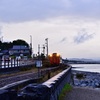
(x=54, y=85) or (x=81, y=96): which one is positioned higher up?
(x=54, y=85)

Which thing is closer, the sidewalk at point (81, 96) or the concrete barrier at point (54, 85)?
the concrete barrier at point (54, 85)

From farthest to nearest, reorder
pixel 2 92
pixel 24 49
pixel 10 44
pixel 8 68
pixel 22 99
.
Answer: pixel 10 44
pixel 24 49
pixel 8 68
pixel 22 99
pixel 2 92

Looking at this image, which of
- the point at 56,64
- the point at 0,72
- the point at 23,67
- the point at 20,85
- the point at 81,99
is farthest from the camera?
the point at 56,64

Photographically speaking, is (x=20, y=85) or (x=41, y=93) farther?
(x=20, y=85)

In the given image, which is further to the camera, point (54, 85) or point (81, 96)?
point (81, 96)

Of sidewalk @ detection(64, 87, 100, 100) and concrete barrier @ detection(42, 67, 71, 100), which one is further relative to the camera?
sidewalk @ detection(64, 87, 100, 100)

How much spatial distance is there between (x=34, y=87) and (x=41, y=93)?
0.24 meters

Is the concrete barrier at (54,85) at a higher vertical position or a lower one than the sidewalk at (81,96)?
higher

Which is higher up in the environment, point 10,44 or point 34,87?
point 10,44

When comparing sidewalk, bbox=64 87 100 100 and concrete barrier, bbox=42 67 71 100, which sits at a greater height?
concrete barrier, bbox=42 67 71 100

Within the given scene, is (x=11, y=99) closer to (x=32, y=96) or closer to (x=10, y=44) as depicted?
(x=32, y=96)

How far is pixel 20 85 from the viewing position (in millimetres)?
20266

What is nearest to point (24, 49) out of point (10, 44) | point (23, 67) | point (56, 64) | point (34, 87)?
point (10, 44)

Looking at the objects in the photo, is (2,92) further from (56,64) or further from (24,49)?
(24,49)
